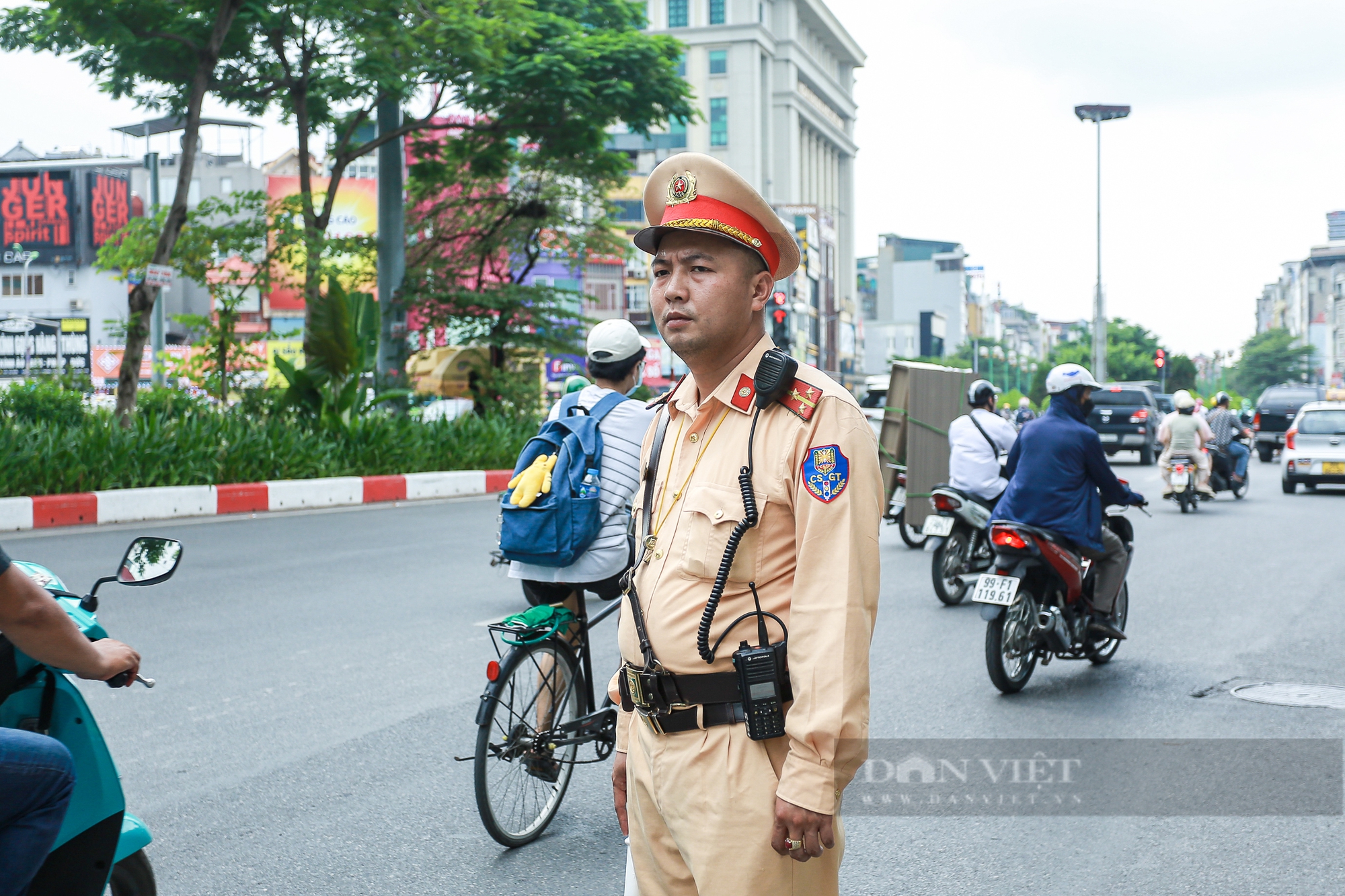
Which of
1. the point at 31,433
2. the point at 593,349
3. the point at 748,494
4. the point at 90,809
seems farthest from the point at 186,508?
the point at 748,494

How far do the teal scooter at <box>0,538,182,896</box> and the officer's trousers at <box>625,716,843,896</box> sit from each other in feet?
3.29

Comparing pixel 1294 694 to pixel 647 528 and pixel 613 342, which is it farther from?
pixel 647 528

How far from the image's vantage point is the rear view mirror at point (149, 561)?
248cm

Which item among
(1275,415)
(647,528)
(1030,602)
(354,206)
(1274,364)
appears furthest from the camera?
(1274,364)

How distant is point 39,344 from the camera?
52.8m

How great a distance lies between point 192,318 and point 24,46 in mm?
3855

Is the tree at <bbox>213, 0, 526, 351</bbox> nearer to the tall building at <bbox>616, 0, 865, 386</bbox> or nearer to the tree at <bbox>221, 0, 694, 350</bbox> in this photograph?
the tree at <bbox>221, 0, 694, 350</bbox>

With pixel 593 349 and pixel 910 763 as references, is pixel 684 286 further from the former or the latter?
pixel 910 763

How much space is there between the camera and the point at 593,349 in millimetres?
4344

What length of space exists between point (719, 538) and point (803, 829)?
0.47 metres

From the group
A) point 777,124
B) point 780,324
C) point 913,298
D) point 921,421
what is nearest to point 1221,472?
point 921,421

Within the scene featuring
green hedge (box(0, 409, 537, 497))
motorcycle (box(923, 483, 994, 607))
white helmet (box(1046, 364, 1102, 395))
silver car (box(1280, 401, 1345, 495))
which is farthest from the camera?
silver car (box(1280, 401, 1345, 495))

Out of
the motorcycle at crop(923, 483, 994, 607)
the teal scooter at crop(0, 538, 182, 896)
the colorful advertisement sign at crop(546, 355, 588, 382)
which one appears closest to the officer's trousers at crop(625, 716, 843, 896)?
the teal scooter at crop(0, 538, 182, 896)

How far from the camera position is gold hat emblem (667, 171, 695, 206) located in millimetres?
2180
